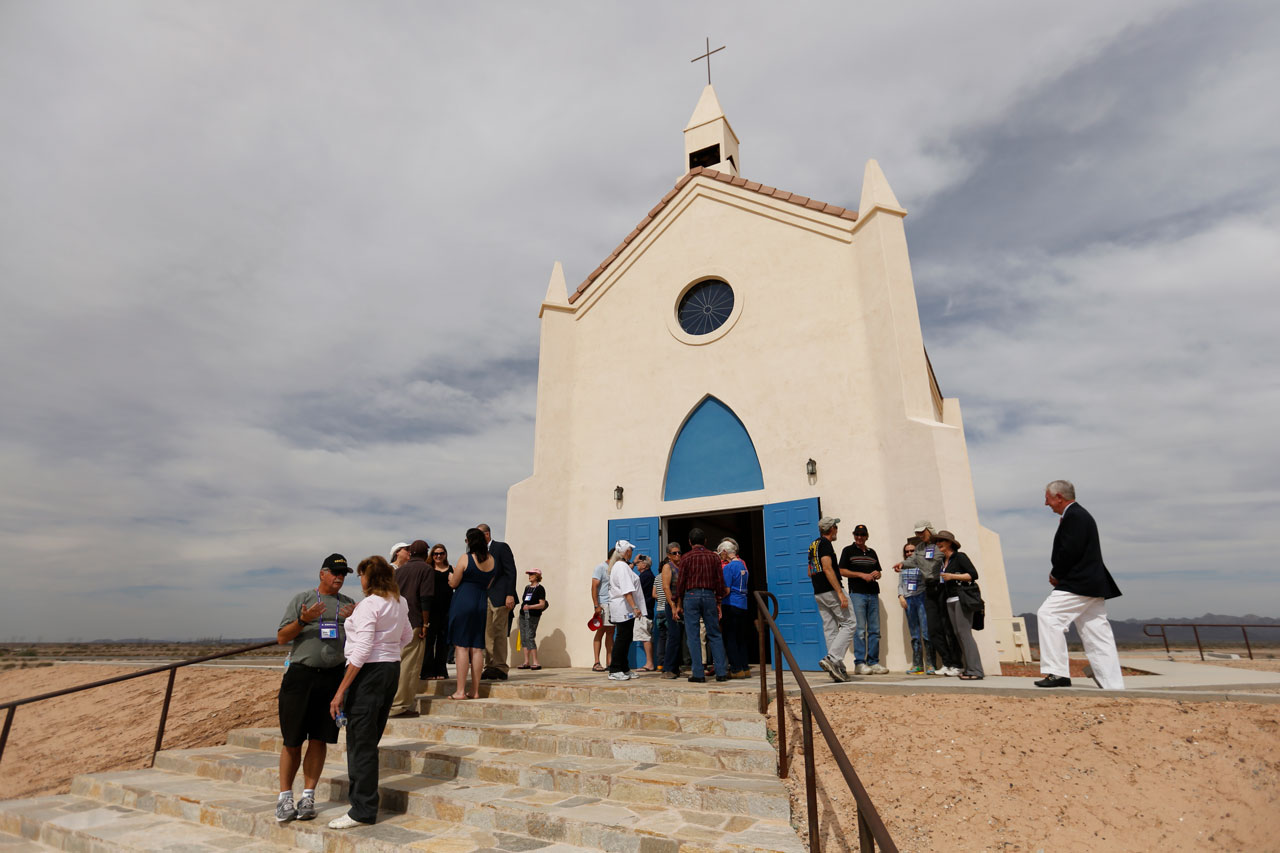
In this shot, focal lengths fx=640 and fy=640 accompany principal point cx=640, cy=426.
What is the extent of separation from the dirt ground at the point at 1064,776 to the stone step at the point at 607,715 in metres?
0.59

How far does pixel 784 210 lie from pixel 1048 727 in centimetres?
844

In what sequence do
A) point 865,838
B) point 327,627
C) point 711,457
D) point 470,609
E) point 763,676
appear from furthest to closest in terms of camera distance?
point 711,457
point 470,609
point 763,676
point 327,627
point 865,838

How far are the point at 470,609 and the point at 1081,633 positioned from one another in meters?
5.61

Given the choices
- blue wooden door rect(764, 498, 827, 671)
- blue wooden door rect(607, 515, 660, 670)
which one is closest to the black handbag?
blue wooden door rect(764, 498, 827, 671)

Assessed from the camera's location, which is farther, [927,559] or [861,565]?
[861,565]

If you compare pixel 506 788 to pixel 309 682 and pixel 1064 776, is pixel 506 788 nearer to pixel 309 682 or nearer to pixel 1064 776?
pixel 309 682

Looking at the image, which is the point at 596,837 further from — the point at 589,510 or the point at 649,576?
the point at 589,510

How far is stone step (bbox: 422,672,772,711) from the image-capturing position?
19.9ft

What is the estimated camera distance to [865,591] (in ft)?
25.1

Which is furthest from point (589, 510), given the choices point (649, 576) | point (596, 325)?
point (596, 325)

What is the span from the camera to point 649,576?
8.74 meters

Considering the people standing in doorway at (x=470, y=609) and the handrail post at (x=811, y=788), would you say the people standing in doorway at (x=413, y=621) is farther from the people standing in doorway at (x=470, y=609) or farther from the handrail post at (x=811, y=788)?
the handrail post at (x=811, y=788)

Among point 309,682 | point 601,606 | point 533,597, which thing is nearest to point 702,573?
point 601,606

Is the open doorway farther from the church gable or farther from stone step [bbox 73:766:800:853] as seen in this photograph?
stone step [bbox 73:766:800:853]
